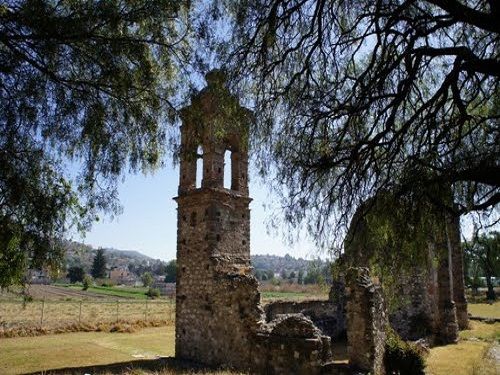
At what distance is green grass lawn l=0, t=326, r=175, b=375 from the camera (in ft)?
45.3

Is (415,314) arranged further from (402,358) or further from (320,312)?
(402,358)

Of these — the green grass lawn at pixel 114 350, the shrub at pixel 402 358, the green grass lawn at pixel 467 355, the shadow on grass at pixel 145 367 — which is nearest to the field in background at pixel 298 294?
the shrub at pixel 402 358

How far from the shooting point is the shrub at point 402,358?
11305 mm

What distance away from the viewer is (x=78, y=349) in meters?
16.5

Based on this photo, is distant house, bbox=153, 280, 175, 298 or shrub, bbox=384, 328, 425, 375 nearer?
shrub, bbox=384, 328, 425, 375

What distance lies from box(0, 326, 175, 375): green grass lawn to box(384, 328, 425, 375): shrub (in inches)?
299

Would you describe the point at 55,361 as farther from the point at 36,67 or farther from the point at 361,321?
the point at 36,67

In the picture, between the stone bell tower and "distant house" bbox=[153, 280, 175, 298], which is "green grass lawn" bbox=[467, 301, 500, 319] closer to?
the stone bell tower

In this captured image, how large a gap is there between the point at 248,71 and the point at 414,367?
29.9ft

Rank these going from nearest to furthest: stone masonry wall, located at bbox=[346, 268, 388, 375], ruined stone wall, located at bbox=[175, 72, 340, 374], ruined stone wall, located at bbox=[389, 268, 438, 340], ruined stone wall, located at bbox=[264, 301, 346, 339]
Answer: stone masonry wall, located at bbox=[346, 268, 388, 375] → ruined stone wall, located at bbox=[175, 72, 340, 374] → ruined stone wall, located at bbox=[389, 268, 438, 340] → ruined stone wall, located at bbox=[264, 301, 346, 339]

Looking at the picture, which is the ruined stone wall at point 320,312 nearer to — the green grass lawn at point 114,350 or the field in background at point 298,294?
the field in background at point 298,294

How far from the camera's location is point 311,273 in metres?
6.84

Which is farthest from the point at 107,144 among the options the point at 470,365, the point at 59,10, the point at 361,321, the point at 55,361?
the point at 470,365

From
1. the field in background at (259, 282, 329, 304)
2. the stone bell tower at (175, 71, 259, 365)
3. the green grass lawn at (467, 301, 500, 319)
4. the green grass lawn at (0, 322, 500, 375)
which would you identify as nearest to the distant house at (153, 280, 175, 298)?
the field in background at (259, 282, 329, 304)
